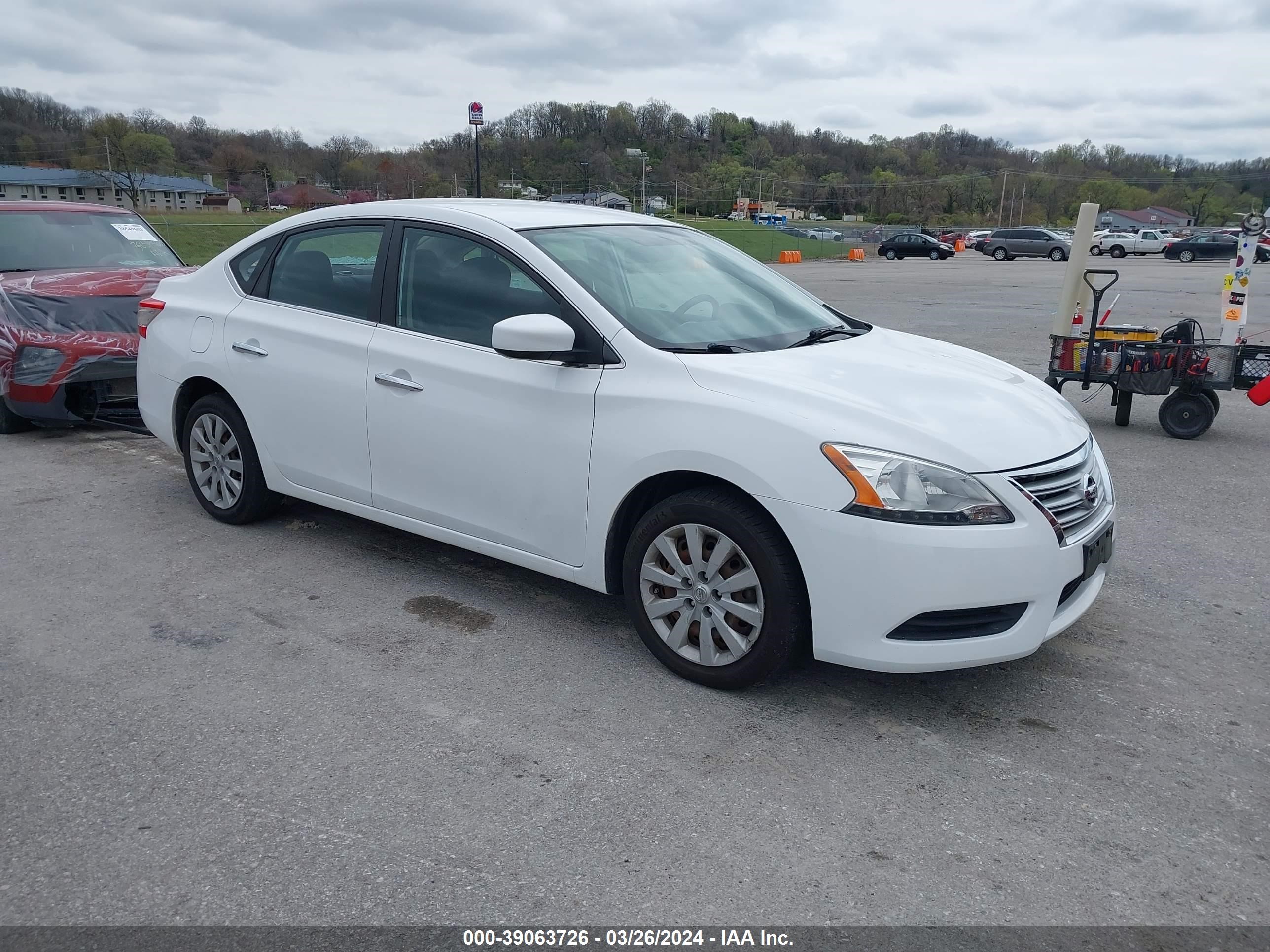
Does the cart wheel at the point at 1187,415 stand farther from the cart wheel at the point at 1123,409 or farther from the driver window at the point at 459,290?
the driver window at the point at 459,290

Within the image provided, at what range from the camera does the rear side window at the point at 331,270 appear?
462cm

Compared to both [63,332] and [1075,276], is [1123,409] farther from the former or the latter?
[63,332]

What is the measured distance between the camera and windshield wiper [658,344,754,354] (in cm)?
Answer: 377

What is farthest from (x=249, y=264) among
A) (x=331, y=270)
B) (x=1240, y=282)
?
(x=1240, y=282)

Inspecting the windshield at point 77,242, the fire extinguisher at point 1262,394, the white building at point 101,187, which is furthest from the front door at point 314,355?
the white building at point 101,187

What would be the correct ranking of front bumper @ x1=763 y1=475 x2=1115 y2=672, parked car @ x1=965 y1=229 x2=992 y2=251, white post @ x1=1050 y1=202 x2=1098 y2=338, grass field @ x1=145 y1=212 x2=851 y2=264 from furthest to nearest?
parked car @ x1=965 y1=229 x2=992 y2=251
grass field @ x1=145 y1=212 x2=851 y2=264
white post @ x1=1050 y1=202 x2=1098 y2=338
front bumper @ x1=763 y1=475 x2=1115 y2=672

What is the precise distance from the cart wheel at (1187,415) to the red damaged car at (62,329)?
803cm

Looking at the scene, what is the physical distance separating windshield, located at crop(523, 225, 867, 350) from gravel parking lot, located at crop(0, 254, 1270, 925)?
129 centimetres

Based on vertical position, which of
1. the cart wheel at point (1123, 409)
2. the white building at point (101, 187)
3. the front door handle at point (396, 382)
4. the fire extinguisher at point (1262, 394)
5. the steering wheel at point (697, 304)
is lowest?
the cart wheel at point (1123, 409)

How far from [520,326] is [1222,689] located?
288 centimetres

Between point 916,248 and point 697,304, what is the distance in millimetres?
51202

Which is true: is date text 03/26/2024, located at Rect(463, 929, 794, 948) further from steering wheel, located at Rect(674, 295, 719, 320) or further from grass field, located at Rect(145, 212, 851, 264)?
grass field, located at Rect(145, 212, 851, 264)

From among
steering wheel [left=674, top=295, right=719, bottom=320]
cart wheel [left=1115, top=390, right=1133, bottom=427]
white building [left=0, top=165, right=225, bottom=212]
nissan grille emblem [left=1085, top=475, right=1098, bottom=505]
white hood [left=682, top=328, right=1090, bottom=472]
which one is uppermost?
white building [left=0, top=165, right=225, bottom=212]

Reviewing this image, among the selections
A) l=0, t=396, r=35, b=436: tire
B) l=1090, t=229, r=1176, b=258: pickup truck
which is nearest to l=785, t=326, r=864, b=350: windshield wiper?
l=0, t=396, r=35, b=436: tire
